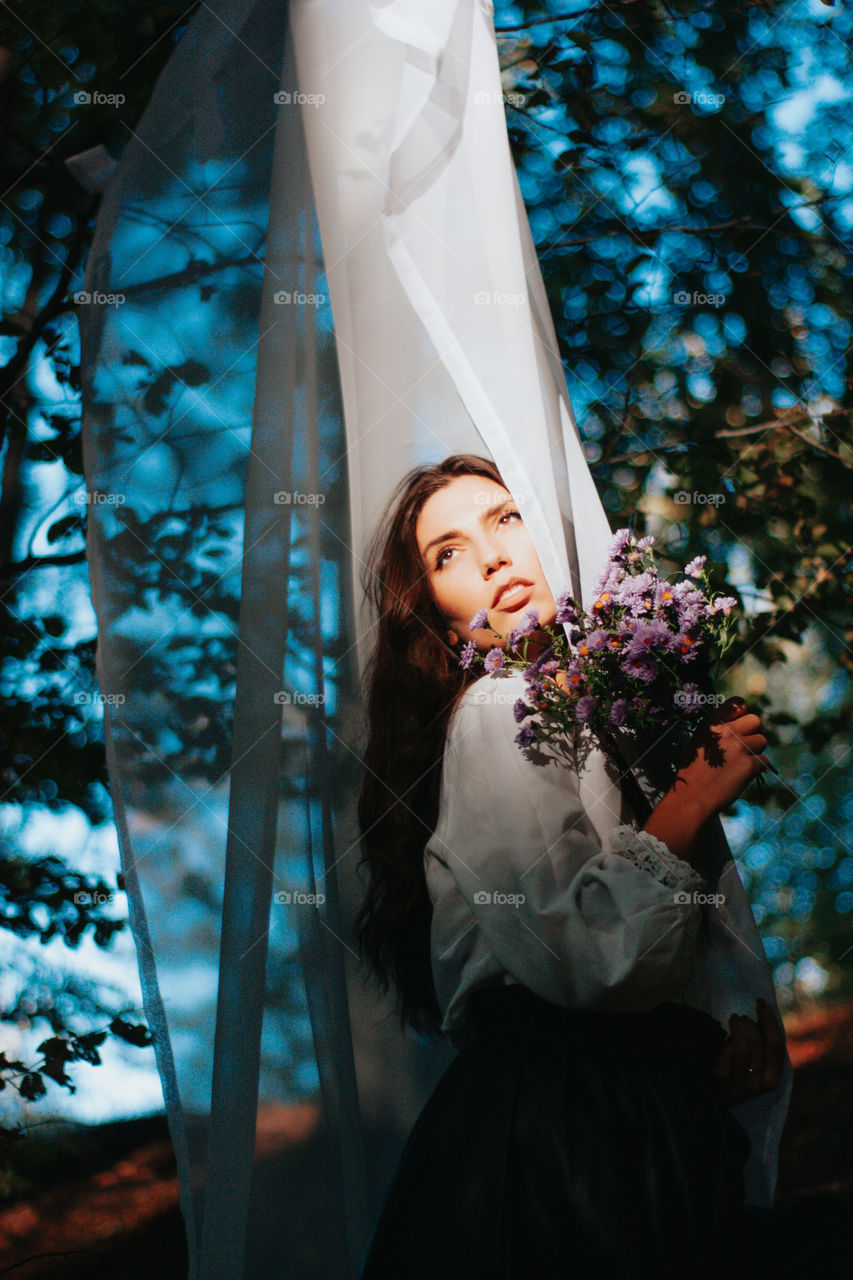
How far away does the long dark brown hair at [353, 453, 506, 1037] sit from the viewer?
123cm

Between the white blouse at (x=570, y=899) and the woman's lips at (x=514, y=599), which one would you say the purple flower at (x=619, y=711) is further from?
the woman's lips at (x=514, y=599)

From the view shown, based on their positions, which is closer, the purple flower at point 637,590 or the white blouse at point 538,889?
the white blouse at point 538,889

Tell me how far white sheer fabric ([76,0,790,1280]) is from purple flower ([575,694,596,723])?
85 millimetres

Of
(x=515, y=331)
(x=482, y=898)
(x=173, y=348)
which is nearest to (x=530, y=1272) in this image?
(x=482, y=898)

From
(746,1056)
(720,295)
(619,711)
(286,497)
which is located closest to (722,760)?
(619,711)

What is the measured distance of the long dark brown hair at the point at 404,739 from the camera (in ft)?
4.04

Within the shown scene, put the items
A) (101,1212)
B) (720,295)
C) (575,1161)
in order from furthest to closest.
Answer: (720,295), (101,1212), (575,1161)

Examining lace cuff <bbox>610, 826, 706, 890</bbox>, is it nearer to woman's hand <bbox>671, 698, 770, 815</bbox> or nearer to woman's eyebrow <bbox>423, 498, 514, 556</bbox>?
woman's hand <bbox>671, 698, 770, 815</bbox>

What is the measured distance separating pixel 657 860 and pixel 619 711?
0.16 m

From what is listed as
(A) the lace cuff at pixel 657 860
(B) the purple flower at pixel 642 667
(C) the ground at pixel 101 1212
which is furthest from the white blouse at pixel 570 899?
(C) the ground at pixel 101 1212

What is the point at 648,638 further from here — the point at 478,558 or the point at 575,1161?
the point at 575,1161

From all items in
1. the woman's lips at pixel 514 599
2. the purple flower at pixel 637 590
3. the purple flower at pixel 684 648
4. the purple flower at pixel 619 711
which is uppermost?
the woman's lips at pixel 514 599

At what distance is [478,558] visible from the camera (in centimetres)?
128

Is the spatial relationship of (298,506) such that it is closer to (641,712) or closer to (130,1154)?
(641,712)
